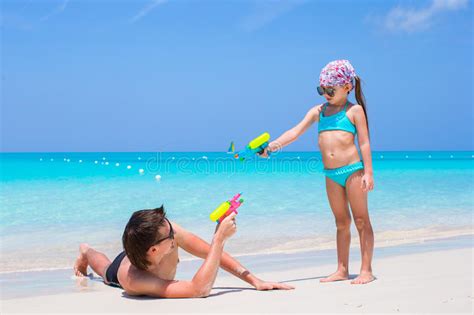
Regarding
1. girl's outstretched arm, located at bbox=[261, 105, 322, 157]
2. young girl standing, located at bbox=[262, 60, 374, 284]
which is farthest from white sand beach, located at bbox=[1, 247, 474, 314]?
girl's outstretched arm, located at bbox=[261, 105, 322, 157]

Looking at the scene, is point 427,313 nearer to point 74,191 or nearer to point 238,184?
point 74,191

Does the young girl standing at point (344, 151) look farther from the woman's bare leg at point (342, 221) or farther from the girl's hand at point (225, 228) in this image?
the girl's hand at point (225, 228)

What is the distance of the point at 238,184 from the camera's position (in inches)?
733

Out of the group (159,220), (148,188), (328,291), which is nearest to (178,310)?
(159,220)

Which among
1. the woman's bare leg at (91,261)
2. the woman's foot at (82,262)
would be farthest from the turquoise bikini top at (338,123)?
the woman's foot at (82,262)

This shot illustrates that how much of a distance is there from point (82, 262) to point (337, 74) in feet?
8.43

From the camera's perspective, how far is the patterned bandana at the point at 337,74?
4.44 m

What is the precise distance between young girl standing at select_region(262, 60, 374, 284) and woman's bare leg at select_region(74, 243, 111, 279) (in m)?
1.58

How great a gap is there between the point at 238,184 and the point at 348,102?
14163 millimetres

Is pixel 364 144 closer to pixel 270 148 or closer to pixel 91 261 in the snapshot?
pixel 270 148

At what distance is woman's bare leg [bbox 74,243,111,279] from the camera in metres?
4.50

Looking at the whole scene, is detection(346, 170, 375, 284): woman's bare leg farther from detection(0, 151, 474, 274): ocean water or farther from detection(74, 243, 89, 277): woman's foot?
detection(74, 243, 89, 277): woman's foot

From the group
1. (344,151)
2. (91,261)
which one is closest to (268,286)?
(344,151)

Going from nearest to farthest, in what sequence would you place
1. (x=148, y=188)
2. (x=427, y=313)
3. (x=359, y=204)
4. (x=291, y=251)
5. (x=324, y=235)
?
(x=427, y=313), (x=359, y=204), (x=291, y=251), (x=324, y=235), (x=148, y=188)
